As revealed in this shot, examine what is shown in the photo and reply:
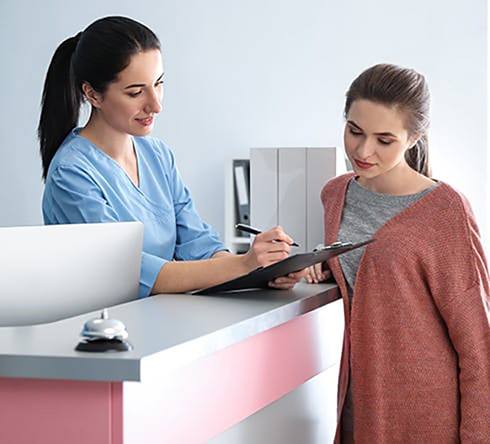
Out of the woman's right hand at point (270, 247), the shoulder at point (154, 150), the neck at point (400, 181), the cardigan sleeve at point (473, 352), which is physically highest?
the shoulder at point (154, 150)

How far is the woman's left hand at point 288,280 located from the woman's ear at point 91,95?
59 centimetres

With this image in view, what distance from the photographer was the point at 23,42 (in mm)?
5902

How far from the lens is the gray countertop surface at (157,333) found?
55.4 inches

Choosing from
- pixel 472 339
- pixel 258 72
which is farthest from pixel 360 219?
pixel 258 72

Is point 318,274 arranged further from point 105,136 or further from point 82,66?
point 82,66

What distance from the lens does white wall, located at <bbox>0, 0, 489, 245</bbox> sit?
5.00 m

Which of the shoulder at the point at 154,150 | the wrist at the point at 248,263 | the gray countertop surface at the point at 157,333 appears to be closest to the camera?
the gray countertop surface at the point at 157,333

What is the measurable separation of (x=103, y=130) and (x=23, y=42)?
3.66 m

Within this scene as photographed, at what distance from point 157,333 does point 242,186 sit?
3.78 metres

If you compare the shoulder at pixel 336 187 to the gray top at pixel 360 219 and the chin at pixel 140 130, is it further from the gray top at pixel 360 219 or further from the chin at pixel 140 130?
the chin at pixel 140 130

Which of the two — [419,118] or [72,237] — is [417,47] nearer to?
[419,118]

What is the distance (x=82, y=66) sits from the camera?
8.07 ft

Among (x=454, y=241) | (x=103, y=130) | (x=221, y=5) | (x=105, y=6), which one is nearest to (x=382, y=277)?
(x=454, y=241)

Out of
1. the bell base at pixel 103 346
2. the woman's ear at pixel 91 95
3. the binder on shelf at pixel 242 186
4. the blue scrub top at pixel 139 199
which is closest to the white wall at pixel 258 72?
the binder on shelf at pixel 242 186
